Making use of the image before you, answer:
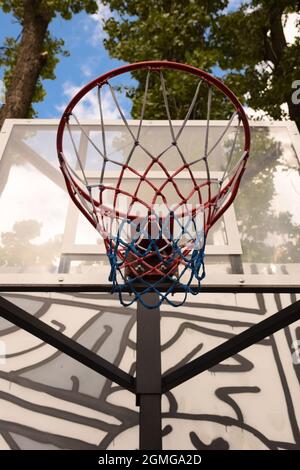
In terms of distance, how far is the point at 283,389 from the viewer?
2.93 m

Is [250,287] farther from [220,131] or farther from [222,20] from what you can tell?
[222,20]

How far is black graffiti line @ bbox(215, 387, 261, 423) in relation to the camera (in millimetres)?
2877

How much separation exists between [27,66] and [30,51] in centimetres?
36

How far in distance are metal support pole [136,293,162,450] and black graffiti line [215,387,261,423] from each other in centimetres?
74

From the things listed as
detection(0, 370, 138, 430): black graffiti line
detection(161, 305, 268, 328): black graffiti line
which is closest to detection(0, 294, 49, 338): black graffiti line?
detection(0, 370, 138, 430): black graffiti line

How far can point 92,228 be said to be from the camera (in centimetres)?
278

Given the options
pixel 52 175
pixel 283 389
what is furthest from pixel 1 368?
pixel 283 389

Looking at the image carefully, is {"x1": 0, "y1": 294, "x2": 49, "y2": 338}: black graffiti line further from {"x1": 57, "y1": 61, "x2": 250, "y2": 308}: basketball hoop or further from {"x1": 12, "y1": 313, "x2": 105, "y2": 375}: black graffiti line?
{"x1": 57, "y1": 61, "x2": 250, "y2": 308}: basketball hoop

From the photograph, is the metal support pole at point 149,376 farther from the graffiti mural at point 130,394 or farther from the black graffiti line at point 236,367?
the black graffiti line at point 236,367

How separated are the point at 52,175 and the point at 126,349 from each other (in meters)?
1.27

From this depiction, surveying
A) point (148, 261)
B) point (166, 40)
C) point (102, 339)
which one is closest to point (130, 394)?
point (102, 339)

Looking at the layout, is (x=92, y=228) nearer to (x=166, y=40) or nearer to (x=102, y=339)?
(x=102, y=339)

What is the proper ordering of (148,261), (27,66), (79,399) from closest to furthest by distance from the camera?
(148,261) < (79,399) < (27,66)

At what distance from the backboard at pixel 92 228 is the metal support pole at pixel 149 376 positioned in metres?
0.34
